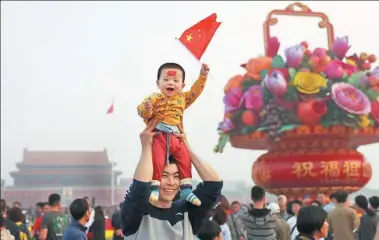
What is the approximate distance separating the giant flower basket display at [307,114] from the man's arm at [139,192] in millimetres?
8609

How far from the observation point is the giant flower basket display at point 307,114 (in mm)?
10586

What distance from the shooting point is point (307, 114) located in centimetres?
1055

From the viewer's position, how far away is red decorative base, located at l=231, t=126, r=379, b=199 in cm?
1102

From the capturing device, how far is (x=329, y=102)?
10680 mm

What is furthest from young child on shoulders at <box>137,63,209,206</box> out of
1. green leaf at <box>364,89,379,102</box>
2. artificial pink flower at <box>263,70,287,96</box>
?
green leaf at <box>364,89,379,102</box>

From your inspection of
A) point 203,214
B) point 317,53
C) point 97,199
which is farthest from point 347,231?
point 97,199

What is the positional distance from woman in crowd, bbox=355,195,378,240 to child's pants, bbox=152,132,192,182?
11.4 ft

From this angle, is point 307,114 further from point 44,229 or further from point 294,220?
point 44,229

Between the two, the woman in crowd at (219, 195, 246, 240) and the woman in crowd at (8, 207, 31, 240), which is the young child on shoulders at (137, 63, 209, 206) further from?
the woman in crowd at (8, 207, 31, 240)

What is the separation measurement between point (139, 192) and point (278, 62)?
30.9ft

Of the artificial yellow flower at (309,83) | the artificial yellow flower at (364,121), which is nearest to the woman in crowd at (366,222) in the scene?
the artificial yellow flower at (309,83)

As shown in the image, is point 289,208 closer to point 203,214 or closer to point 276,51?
point 203,214

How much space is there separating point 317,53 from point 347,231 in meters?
6.39

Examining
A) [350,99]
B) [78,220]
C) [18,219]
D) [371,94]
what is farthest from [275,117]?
[78,220]
